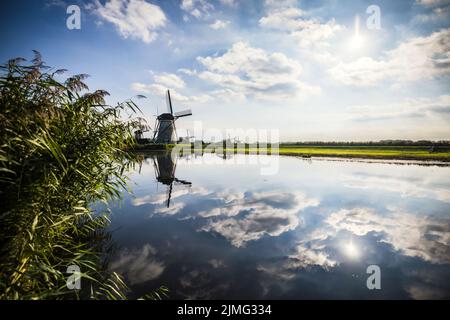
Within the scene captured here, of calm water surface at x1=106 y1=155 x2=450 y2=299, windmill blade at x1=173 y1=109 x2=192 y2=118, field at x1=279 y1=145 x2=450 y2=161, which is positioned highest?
windmill blade at x1=173 y1=109 x2=192 y2=118

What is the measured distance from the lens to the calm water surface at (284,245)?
492 cm

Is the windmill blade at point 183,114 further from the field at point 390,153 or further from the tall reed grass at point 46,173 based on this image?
the tall reed grass at point 46,173

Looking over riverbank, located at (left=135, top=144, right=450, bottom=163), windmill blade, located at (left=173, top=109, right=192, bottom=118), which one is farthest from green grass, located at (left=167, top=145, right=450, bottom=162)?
windmill blade, located at (left=173, top=109, right=192, bottom=118)

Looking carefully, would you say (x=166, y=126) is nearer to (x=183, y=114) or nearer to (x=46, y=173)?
(x=183, y=114)

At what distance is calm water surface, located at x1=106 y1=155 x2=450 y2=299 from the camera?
492cm

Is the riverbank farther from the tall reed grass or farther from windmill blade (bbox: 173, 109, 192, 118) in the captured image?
the tall reed grass

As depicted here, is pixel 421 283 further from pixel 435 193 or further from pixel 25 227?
pixel 435 193

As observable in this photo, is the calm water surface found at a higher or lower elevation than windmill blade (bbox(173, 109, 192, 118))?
lower

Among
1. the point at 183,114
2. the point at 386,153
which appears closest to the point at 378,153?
the point at 386,153

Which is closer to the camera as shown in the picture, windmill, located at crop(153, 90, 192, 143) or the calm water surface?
the calm water surface

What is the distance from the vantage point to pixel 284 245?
23.4 ft

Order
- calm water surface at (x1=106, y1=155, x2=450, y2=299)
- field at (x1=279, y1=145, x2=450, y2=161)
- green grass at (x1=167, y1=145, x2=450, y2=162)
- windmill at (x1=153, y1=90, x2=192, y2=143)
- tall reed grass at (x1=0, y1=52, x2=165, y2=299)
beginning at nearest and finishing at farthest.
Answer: tall reed grass at (x1=0, y1=52, x2=165, y2=299) < calm water surface at (x1=106, y1=155, x2=450, y2=299) < field at (x1=279, y1=145, x2=450, y2=161) < green grass at (x1=167, y1=145, x2=450, y2=162) < windmill at (x1=153, y1=90, x2=192, y2=143)

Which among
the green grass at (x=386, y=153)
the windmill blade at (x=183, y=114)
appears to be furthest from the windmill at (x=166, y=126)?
the green grass at (x=386, y=153)

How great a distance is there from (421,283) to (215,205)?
8401 millimetres
